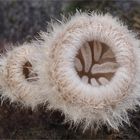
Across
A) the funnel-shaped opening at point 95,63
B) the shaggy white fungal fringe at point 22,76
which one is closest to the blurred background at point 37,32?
the shaggy white fungal fringe at point 22,76

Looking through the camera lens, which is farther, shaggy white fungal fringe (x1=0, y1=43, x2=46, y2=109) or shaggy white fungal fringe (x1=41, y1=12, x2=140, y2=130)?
shaggy white fungal fringe (x1=0, y1=43, x2=46, y2=109)

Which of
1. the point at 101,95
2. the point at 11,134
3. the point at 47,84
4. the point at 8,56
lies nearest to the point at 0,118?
the point at 11,134

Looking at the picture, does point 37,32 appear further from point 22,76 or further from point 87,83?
point 87,83

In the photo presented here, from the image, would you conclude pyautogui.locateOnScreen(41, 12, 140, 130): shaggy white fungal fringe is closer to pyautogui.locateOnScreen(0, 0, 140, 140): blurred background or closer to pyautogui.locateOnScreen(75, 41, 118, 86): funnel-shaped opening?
pyautogui.locateOnScreen(75, 41, 118, 86): funnel-shaped opening

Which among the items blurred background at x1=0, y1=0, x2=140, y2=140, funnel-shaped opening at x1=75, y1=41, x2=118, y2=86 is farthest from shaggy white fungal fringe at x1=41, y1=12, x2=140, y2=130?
blurred background at x1=0, y1=0, x2=140, y2=140

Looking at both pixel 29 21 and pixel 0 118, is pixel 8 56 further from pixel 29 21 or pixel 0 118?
pixel 29 21

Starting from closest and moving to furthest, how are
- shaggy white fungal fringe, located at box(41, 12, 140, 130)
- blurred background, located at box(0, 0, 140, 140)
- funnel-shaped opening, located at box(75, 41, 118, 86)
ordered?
shaggy white fungal fringe, located at box(41, 12, 140, 130) → funnel-shaped opening, located at box(75, 41, 118, 86) → blurred background, located at box(0, 0, 140, 140)
